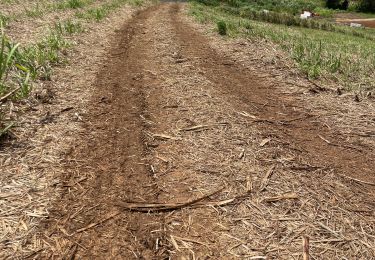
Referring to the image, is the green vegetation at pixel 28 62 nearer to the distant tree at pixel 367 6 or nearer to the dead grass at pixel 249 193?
the dead grass at pixel 249 193

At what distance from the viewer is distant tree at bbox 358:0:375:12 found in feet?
147

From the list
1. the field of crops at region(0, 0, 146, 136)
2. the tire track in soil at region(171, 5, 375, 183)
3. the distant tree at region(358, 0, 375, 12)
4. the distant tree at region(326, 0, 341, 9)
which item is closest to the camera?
the tire track in soil at region(171, 5, 375, 183)

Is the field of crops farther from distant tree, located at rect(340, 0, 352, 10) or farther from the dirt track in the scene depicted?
distant tree, located at rect(340, 0, 352, 10)

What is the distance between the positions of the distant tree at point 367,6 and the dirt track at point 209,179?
4623 centimetres

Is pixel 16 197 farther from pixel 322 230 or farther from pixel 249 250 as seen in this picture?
pixel 322 230

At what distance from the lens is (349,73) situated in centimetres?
694

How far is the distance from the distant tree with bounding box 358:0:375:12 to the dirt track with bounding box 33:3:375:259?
46228 millimetres

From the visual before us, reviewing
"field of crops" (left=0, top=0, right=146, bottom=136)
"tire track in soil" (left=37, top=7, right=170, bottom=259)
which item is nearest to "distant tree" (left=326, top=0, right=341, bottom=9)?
"field of crops" (left=0, top=0, right=146, bottom=136)

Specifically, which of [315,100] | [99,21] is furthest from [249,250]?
[99,21]

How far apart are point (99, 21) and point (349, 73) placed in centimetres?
837

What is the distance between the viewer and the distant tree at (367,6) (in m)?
44.7

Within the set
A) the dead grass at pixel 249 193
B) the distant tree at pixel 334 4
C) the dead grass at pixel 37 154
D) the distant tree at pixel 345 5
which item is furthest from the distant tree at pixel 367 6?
the dead grass at pixel 249 193

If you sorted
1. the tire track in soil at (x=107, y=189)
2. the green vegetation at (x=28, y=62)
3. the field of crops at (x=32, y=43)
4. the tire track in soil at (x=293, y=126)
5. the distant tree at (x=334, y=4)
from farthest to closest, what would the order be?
Answer: the distant tree at (x=334, y=4) → the green vegetation at (x=28, y=62) → the field of crops at (x=32, y=43) → the tire track in soil at (x=293, y=126) → the tire track in soil at (x=107, y=189)

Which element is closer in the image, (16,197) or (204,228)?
(204,228)
